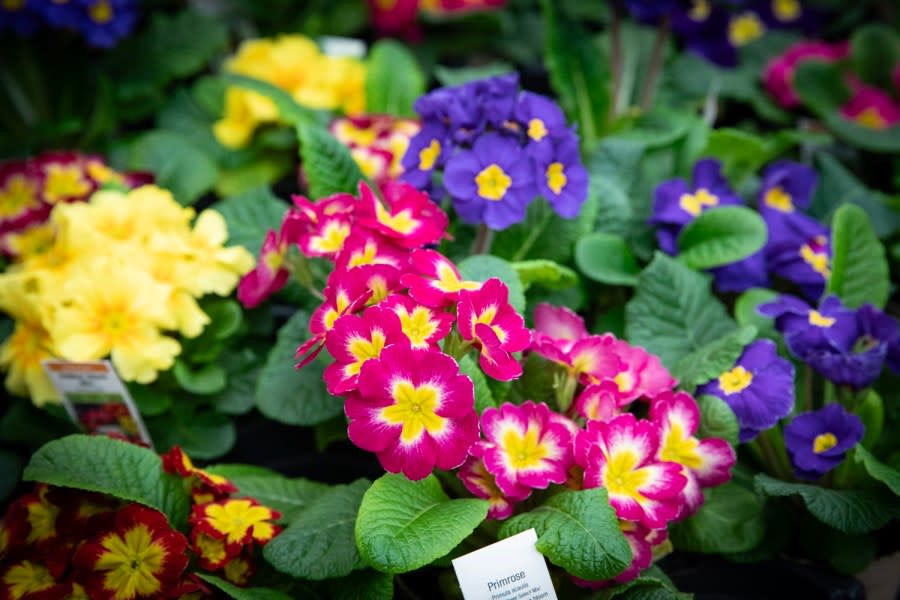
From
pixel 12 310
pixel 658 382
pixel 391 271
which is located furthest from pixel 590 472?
pixel 12 310

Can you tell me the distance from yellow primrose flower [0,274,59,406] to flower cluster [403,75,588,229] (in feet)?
2.09

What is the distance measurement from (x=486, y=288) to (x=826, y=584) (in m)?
0.67

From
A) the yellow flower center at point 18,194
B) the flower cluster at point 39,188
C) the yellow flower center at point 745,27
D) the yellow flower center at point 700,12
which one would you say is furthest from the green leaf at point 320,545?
the yellow flower center at point 745,27

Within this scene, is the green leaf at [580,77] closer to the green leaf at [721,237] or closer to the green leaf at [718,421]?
the green leaf at [721,237]

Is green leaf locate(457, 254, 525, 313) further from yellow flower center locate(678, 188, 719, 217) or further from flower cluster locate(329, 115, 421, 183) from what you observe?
yellow flower center locate(678, 188, 719, 217)

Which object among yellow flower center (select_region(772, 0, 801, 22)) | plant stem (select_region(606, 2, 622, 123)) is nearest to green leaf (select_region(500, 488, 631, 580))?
plant stem (select_region(606, 2, 622, 123))

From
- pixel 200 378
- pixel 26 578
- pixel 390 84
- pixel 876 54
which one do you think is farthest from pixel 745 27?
pixel 26 578

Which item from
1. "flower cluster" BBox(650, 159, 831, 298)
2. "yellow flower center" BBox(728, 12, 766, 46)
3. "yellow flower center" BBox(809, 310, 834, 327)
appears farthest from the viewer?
"yellow flower center" BBox(728, 12, 766, 46)

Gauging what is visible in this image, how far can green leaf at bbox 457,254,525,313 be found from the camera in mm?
1127

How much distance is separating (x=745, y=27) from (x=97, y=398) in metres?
2.13

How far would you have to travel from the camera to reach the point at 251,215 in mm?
1545

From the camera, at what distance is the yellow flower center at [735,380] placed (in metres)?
1.17

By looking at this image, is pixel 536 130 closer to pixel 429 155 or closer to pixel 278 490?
pixel 429 155

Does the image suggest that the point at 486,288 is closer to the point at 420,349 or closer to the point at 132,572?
the point at 420,349
